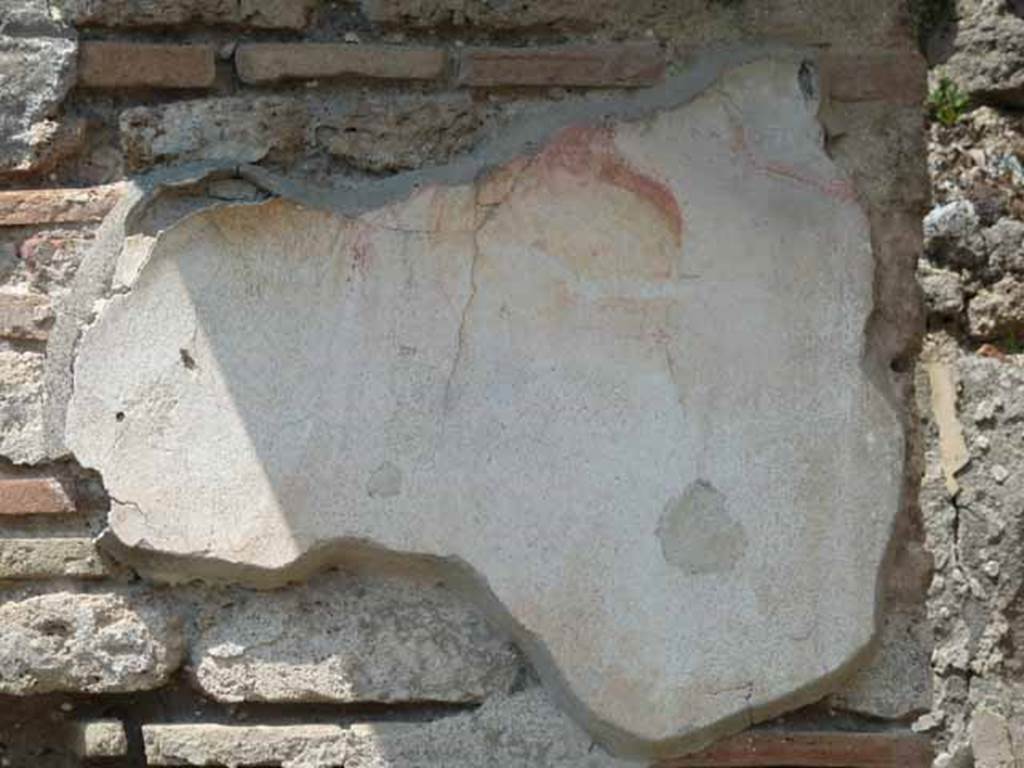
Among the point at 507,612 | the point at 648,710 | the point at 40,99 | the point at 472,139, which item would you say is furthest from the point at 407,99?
the point at 648,710

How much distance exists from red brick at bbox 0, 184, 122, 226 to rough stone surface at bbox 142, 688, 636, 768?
65 cm

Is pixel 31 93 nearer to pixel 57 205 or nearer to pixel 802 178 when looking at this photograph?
pixel 57 205

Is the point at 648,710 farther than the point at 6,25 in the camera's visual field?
No

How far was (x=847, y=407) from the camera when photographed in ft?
7.32

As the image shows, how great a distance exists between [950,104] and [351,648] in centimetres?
101

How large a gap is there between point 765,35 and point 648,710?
0.87 metres

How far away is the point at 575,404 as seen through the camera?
2230mm

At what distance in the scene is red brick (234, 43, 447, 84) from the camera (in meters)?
2.34

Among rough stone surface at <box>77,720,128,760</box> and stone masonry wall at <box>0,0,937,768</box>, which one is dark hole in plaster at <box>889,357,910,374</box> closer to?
stone masonry wall at <box>0,0,937,768</box>

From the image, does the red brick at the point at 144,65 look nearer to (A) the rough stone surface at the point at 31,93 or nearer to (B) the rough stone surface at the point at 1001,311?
(A) the rough stone surface at the point at 31,93

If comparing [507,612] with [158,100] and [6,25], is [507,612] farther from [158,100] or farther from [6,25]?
[6,25]

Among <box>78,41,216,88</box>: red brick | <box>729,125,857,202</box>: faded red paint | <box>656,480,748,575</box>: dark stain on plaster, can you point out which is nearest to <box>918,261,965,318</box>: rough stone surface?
<box>729,125,857,202</box>: faded red paint

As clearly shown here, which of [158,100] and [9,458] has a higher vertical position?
[158,100]

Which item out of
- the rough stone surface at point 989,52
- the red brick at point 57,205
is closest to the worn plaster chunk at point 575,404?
the red brick at point 57,205
